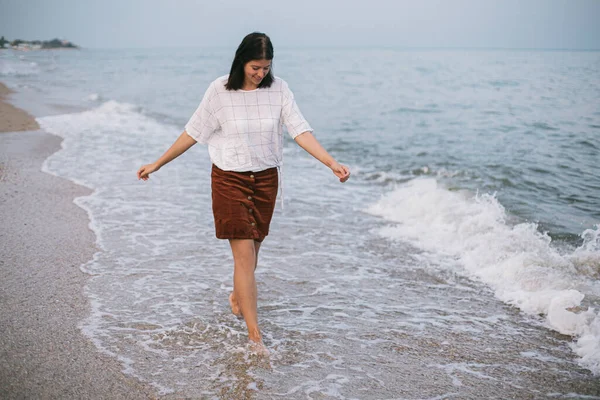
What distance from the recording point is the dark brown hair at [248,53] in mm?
3617

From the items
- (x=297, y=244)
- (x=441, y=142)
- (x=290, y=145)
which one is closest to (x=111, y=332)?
(x=297, y=244)

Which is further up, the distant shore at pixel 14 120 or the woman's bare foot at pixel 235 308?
the distant shore at pixel 14 120

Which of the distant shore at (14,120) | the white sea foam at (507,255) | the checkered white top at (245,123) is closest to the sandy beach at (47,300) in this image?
the checkered white top at (245,123)

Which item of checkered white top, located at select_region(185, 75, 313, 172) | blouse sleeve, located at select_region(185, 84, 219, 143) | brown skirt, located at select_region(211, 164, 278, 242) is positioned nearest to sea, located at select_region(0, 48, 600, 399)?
brown skirt, located at select_region(211, 164, 278, 242)

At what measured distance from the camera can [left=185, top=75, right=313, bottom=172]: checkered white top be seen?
150 inches

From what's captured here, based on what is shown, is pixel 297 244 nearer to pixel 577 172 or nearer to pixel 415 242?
pixel 415 242

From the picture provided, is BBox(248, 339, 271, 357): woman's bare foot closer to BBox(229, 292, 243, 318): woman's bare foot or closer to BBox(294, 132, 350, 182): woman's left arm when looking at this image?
BBox(229, 292, 243, 318): woman's bare foot

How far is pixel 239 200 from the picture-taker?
389 centimetres

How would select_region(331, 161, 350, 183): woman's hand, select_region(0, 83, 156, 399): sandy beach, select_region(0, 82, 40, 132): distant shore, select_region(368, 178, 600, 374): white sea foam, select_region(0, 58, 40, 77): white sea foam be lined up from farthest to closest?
select_region(0, 58, 40, 77): white sea foam
select_region(0, 82, 40, 132): distant shore
select_region(368, 178, 600, 374): white sea foam
select_region(331, 161, 350, 183): woman's hand
select_region(0, 83, 156, 399): sandy beach

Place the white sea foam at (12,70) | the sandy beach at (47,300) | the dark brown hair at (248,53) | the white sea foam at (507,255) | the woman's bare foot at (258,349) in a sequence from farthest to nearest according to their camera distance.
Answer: the white sea foam at (12,70), the white sea foam at (507,255), the woman's bare foot at (258,349), the dark brown hair at (248,53), the sandy beach at (47,300)

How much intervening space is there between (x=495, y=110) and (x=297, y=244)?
1772 centimetres

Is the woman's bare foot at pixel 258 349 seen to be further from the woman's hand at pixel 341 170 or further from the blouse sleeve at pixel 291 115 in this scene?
the blouse sleeve at pixel 291 115

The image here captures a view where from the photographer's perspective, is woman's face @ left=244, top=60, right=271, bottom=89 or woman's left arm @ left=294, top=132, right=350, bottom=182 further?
woman's left arm @ left=294, top=132, right=350, bottom=182

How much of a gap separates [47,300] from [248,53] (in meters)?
2.70
